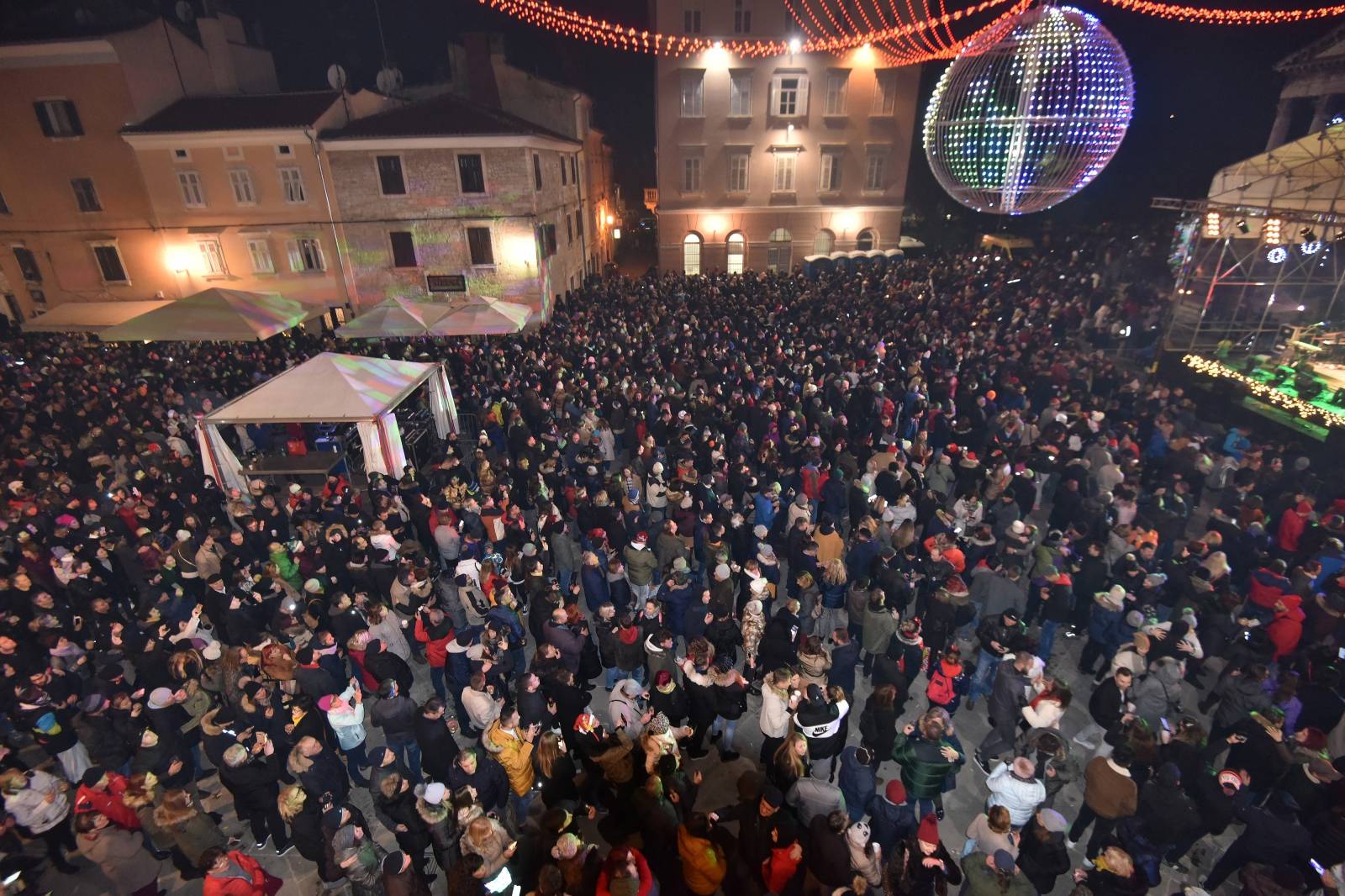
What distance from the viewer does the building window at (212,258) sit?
21.1 metres

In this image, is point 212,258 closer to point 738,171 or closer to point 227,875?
point 738,171

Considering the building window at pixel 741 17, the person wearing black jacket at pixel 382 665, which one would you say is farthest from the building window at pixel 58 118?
the building window at pixel 741 17

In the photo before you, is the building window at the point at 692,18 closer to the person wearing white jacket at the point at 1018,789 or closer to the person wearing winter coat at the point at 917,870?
the person wearing white jacket at the point at 1018,789

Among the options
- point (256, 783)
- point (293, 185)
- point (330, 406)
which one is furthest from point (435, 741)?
point (293, 185)

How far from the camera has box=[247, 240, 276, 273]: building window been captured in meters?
21.1

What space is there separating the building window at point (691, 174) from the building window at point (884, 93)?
8.57 m

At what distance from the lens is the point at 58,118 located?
1948 cm

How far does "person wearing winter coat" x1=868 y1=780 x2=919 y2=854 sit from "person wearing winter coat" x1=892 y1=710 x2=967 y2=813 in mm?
413

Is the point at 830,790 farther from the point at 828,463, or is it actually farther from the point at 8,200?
the point at 8,200

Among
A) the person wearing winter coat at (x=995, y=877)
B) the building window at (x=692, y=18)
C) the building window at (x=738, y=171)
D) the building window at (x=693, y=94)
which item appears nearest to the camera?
the person wearing winter coat at (x=995, y=877)

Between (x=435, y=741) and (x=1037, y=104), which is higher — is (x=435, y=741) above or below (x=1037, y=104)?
below

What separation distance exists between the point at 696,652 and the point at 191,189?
24052 millimetres

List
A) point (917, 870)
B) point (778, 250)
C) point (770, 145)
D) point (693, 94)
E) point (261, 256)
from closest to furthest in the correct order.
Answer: point (917, 870)
point (261, 256)
point (693, 94)
point (770, 145)
point (778, 250)

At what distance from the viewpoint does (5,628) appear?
6.93 meters
